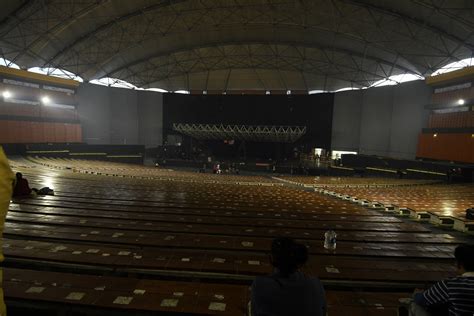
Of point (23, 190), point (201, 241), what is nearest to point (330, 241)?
point (201, 241)

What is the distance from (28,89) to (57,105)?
290cm

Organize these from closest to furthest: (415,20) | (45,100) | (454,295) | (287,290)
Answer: (287,290)
(454,295)
(415,20)
(45,100)

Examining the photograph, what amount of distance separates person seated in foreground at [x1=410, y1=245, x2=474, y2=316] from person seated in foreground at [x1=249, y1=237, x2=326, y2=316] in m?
0.73

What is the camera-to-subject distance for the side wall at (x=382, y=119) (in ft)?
83.1

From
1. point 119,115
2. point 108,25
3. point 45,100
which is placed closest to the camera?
point 108,25

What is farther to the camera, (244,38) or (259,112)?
(259,112)

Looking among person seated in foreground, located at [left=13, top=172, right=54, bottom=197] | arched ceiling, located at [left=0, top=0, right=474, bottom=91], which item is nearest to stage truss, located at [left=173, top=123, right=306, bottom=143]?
arched ceiling, located at [left=0, top=0, right=474, bottom=91]

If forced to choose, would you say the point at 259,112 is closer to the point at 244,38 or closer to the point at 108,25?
the point at 244,38

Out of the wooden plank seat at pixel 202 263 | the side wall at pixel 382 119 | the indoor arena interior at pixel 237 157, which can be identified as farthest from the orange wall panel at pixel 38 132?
the side wall at pixel 382 119

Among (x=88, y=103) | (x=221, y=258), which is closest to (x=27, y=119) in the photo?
(x=88, y=103)

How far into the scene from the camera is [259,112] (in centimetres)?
3425

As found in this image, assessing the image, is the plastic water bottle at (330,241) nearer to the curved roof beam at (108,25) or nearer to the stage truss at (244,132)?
the curved roof beam at (108,25)

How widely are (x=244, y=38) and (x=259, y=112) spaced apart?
10805 millimetres

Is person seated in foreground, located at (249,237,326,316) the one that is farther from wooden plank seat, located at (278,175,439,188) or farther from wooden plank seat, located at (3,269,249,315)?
wooden plank seat, located at (278,175,439,188)
